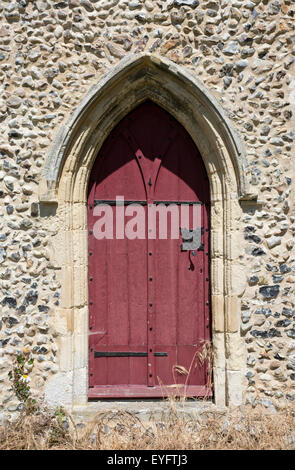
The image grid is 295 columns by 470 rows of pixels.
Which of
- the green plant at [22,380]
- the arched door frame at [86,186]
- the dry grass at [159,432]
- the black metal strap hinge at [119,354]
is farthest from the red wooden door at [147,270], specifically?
the green plant at [22,380]

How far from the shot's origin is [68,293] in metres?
3.55

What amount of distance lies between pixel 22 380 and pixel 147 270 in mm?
1400

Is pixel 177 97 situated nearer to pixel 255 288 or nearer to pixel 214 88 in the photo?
pixel 214 88

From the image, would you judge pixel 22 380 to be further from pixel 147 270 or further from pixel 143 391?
pixel 147 270

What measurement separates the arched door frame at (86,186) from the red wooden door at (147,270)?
13cm

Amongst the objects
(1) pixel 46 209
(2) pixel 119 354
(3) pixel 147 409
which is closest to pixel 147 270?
(2) pixel 119 354

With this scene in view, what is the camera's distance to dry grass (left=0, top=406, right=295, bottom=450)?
323cm

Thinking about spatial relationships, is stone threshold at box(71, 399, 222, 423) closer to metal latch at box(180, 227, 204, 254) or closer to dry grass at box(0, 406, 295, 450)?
dry grass at box(0, 406, 295, 450)

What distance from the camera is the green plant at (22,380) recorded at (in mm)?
3471

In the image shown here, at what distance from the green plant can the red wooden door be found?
0.55m

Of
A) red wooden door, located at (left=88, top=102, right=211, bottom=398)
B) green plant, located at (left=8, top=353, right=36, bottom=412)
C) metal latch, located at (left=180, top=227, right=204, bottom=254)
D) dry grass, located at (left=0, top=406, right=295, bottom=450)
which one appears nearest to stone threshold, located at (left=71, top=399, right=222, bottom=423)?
dry grass, located at (left=0, top=406, right=295, bottom=450)

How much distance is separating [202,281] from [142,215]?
81 cm

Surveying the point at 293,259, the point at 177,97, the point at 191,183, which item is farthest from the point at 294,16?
the point at 293,259

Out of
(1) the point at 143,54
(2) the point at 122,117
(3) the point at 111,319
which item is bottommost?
(3) the point at 111,319
